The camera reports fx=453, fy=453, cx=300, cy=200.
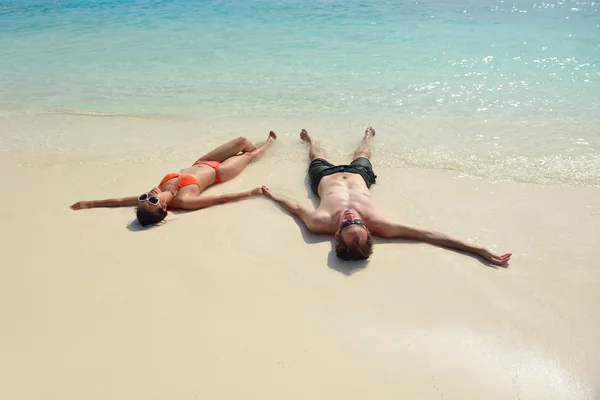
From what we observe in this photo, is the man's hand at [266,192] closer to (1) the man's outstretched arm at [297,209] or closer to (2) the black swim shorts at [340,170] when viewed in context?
(1) the man's outstretched arm at [297,209]

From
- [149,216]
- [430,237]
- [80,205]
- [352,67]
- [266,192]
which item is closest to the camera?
[430,237]

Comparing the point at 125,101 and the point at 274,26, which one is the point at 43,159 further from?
the point at 274,26

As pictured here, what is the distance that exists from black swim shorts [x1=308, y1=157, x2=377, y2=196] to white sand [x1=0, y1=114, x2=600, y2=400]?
0.54m

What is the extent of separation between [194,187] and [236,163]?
0.91m

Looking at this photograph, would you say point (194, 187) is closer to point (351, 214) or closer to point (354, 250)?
point (351, 214)

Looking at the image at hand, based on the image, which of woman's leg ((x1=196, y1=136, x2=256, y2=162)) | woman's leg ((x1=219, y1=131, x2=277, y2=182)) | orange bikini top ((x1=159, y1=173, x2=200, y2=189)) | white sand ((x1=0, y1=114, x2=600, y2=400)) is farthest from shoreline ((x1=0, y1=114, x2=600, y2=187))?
orange bikini top ((x1=159, y1=173, x2=200, y2=189))

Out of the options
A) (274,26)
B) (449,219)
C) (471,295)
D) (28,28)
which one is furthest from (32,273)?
(28,28)

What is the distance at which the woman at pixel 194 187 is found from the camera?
208 inches

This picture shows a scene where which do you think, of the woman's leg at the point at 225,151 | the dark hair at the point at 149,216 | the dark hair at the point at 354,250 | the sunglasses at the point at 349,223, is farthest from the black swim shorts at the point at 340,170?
the dark hair at the point at 149,216

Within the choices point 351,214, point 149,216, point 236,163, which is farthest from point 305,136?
point 149,216

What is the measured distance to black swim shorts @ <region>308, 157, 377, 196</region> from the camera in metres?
6.04

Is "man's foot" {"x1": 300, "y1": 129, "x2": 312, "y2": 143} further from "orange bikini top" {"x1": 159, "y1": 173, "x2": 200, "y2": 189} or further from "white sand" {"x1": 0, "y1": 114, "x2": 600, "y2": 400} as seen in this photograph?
"orange bikini top" {"x1": 159, "y1": 173, "x2": 200, "y2": 189}

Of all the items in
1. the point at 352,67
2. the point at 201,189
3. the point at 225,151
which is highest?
the point at 352,67

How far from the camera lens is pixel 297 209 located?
17.9 ft
